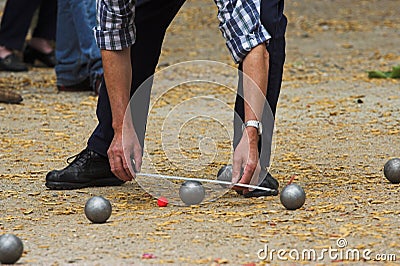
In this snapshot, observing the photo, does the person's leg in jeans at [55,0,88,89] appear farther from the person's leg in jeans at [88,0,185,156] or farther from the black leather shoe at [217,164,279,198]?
the black leather shoe at [217,164,279,198]

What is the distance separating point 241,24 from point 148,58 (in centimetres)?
88

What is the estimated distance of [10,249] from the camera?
330cm

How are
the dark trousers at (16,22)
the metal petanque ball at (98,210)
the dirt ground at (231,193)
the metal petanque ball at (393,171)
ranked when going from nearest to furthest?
1. the dirt ground at (231,193)
2. the metal petanque ball at (98,210)
3. the metal petanque ball at (393,171)
4. the dark trousers at (16,22)

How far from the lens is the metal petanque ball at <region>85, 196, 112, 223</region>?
3.87 metres

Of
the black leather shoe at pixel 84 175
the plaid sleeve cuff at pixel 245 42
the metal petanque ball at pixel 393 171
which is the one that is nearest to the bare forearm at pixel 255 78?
the plaid sleeve cuff at pixel 245 42

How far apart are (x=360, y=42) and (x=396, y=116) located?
4917mm

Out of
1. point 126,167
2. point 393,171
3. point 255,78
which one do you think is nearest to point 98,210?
point 126,167

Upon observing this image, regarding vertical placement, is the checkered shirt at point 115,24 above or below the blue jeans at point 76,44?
above

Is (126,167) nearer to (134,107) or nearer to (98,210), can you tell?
(98,210)

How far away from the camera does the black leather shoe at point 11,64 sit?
9.35 m

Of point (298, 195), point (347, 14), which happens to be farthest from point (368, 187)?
point (347, 14)

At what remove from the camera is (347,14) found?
47.4 ft

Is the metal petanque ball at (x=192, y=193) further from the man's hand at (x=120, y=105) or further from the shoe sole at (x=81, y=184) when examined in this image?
the shoe sole at (x=81, y=184)

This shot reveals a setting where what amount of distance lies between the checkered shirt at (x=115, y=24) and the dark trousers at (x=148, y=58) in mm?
336
